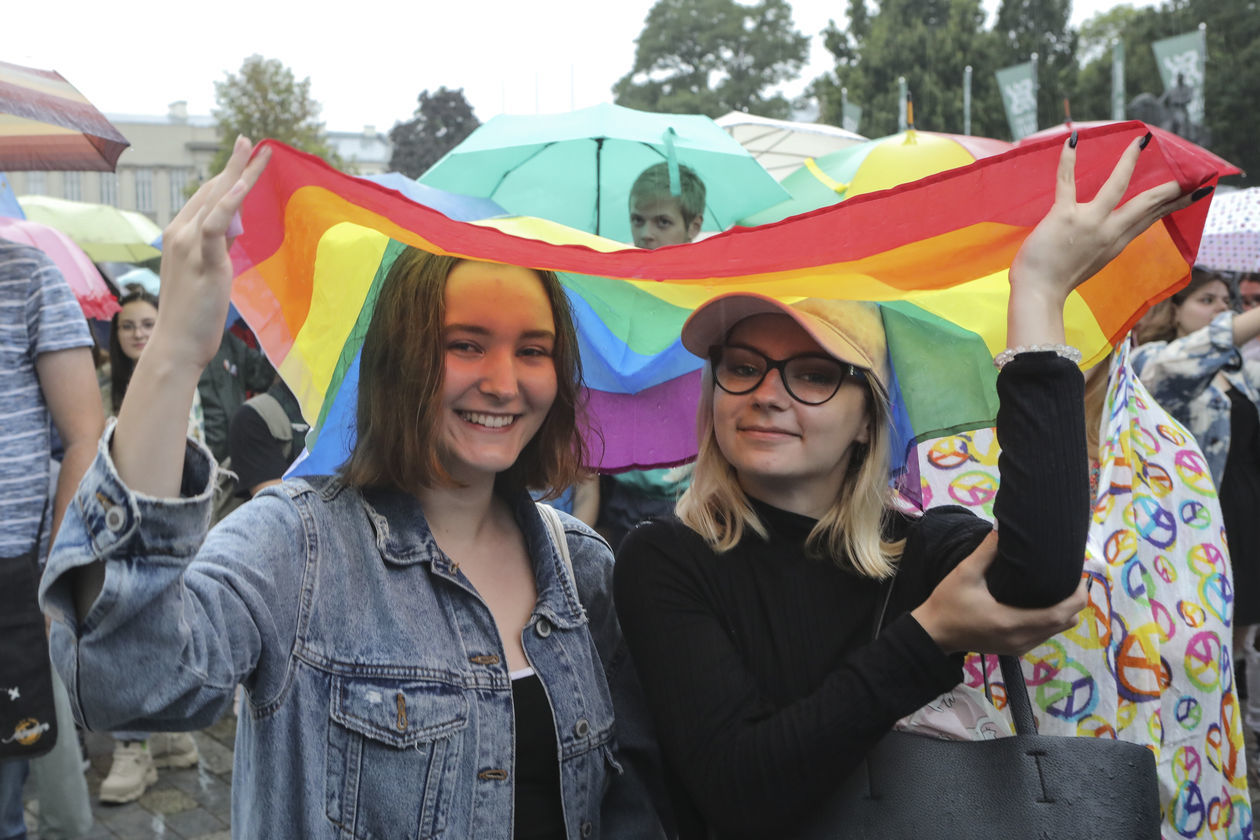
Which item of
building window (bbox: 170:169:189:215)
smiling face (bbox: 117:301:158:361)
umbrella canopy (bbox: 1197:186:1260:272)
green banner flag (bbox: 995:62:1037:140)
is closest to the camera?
umbrella canopy (bbox: 1197:186:1260:272)

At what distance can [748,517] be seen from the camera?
1.73m

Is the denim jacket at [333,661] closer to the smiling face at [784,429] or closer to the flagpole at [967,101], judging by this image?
the smiling face at [784,429]

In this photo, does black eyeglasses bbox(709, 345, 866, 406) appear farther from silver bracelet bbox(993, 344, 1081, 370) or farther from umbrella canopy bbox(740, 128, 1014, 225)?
umbrella canopy bbox(740, 128, 1014, 225)

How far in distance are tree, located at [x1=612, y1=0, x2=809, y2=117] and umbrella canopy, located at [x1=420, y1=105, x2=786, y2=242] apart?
216ft

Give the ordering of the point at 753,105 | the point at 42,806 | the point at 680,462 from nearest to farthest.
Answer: the point at 680,462 < the point at 42,806 < the point at 753,105

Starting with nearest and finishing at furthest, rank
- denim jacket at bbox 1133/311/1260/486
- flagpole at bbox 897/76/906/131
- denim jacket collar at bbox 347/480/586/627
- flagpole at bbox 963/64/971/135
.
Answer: denim jacket collar at bbox 347/480/586/627, denim jacket at bbox 1133/311/1260/486, flagpole at bbox 963/64/971/135, flagpole at bbox 897/76/906/131

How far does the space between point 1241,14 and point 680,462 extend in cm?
4101

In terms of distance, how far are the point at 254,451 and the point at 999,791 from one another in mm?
3729

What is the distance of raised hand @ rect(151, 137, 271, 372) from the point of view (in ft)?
4.00

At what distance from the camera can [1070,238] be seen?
1.38 m

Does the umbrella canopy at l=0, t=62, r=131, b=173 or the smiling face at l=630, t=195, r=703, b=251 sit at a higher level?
the umbrella canopy at l=0, t=62, r=131, b=173

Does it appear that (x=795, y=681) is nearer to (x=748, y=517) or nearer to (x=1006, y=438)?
(x=748, y=517)

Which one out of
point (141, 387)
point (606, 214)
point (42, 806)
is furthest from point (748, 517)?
point (606, 214)

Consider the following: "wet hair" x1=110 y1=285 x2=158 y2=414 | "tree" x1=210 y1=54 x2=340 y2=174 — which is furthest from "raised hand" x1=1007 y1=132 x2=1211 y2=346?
"tree" x1=210 y1=54 x2=340 y2=174
